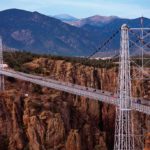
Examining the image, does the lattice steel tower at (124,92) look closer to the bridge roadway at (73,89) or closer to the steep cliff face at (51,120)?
the bridge roadway at (73,89)

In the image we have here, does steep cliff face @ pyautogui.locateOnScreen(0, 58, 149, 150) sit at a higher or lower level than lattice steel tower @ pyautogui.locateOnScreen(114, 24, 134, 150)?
lower

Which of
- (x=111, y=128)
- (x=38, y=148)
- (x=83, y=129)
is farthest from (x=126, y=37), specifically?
(x=111, y=128)

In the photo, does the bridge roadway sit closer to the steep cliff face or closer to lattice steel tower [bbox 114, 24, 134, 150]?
the steep cliff face

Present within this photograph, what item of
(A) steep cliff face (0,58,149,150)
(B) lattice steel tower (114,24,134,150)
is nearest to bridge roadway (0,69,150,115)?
(A) steep cliff face (0,58,149,150)

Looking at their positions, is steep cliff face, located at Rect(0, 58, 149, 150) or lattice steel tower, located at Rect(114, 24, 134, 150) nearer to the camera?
lattice steel tower, located at Rect(114, 24, 134, 150)

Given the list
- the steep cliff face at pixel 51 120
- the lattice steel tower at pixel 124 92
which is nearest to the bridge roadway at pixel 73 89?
the steep cliff face at pixel 51 120

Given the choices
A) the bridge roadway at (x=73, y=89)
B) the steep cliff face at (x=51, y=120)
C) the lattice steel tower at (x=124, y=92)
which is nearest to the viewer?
the lattice steel tower at (x=124, y=92)

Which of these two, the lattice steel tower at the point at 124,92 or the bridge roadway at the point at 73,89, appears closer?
the lattice steel tower at the point at 124,92

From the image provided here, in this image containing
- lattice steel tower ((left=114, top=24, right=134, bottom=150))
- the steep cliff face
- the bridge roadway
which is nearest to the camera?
lattice steel tower ((left=114, top=24, right=134, bottom=150))

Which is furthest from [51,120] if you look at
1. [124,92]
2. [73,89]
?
[124,92]

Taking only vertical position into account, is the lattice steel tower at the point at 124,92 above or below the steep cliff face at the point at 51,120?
above
